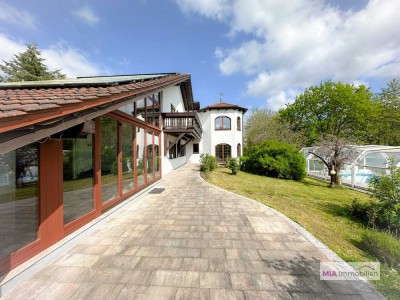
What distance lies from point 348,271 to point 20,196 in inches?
195

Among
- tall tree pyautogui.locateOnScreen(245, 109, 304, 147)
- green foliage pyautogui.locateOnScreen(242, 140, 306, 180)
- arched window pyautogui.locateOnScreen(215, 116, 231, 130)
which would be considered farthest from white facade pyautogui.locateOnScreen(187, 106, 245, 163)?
green foliage pyautogui.locateOnScreen(242, 140, 306, 180)

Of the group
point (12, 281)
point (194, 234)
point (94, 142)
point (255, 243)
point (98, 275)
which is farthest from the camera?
point (94, 142)

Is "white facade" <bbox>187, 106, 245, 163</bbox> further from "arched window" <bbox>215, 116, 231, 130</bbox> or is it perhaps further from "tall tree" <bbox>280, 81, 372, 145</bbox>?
"tall tree" <bbox>280, 81, 372, 145</bbox>

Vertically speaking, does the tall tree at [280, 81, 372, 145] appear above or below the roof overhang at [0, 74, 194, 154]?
above

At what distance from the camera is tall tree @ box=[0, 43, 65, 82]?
829 inches

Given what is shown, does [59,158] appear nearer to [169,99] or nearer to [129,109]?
[129,109]

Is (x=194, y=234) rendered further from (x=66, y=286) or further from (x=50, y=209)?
(x=50, y=209)

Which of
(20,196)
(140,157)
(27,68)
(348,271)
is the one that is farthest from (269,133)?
(27,68)

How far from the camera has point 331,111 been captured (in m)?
26.3

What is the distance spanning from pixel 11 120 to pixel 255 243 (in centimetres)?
360

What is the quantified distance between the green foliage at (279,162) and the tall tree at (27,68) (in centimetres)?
2740

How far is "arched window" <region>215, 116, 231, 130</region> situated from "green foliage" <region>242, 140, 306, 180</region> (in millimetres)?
6899

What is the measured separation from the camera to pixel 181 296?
196 cm

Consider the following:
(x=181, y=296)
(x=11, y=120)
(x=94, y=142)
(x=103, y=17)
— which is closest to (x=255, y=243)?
(x=181, y=296)
